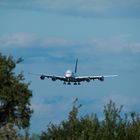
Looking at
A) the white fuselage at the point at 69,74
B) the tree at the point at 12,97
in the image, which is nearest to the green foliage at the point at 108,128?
the tree at the point at 12,97

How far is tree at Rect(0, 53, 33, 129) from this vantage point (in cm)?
7700

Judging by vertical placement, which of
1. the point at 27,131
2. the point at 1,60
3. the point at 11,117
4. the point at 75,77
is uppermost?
the point at 75,77

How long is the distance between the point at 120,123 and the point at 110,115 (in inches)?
33.8

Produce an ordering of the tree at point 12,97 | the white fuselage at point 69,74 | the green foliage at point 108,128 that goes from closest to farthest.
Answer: the green foliage at point 108,128 → the tree at point 12,97 → the white fuselage at point 69,74

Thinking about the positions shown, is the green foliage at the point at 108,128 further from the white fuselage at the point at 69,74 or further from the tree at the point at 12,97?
the white fuselage at the point at 69,74

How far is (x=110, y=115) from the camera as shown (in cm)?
5191

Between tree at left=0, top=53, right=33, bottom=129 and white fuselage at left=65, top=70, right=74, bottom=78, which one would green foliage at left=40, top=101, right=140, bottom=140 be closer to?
tree at left=0, top=53, right=33, bottom=129

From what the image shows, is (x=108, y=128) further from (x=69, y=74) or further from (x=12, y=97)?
(x=69, y=74)

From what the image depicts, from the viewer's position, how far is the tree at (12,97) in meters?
77.0

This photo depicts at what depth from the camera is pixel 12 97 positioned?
77250mm

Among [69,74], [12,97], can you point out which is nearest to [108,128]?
[12,97]

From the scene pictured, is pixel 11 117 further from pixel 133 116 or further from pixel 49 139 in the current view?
pixel 133 116

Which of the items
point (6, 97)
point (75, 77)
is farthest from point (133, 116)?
point (75, 77)

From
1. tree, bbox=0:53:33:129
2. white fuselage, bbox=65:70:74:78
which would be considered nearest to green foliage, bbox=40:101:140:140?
tree, bbox=0:53:33:129
